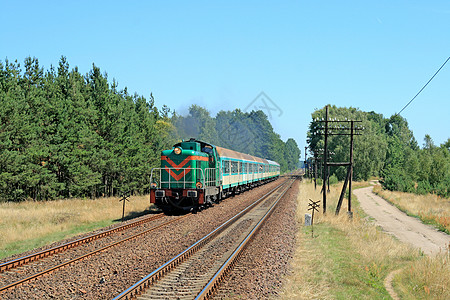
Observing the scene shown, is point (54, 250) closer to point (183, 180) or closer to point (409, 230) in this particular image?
point (183, 180)

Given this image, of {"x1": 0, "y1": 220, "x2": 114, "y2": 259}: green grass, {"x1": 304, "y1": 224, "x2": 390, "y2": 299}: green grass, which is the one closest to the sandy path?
{"x1": 304, "y1": 224, "x2": 390, "y2": 299}: green grass

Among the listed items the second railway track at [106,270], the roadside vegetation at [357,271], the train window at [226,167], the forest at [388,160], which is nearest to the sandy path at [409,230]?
the roadside vegetation at [357,271]

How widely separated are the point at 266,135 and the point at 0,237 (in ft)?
478

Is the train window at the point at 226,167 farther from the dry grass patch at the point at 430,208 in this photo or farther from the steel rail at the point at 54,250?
the dry grass patch at the point at 430,208

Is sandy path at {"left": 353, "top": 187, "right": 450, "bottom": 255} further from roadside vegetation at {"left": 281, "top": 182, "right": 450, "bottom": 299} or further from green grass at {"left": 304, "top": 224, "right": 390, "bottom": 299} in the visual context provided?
green grass at {"left": 304, "top": 224, "right": 390, "bottom": 299}

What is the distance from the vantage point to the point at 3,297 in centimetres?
832

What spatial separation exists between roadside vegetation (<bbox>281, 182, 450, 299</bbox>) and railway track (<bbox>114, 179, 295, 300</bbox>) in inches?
73.7

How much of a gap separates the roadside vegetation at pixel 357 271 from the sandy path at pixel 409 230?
3625 millimetres

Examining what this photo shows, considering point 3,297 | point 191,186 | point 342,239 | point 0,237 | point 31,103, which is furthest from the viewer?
point 31,103

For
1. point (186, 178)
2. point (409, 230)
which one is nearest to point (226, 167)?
point (186, 178)

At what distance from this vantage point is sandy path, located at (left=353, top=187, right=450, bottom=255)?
70.4 ft

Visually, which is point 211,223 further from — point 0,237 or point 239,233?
point 0,237

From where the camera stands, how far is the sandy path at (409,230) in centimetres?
2147

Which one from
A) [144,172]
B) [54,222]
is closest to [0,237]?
[54,222]
